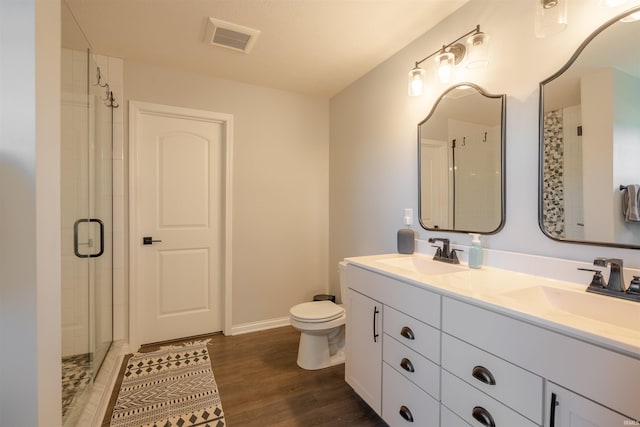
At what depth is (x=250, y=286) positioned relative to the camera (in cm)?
278

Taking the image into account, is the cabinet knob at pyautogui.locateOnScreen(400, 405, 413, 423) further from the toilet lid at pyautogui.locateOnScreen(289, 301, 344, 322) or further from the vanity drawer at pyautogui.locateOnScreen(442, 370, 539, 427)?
the toilet lid at pyautogui.locateOnScreen(289, 301, 344, 322)

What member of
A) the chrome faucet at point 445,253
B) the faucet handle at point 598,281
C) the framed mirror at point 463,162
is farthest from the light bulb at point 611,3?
the chrome faucet at point 445,253

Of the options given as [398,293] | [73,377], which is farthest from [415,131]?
[73,377]

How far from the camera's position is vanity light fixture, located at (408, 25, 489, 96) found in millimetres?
1500

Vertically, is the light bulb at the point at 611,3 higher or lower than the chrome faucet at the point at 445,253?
higher

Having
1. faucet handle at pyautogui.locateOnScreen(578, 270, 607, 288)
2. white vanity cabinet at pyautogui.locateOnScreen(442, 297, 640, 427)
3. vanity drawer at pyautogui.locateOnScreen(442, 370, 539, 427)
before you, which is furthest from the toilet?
faucet handle at pyautogui.locateOnScreen(578, 270, 607, 288)

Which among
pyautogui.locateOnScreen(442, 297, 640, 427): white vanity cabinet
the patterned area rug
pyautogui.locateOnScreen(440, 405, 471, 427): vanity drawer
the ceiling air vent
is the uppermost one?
the ceiling air vent

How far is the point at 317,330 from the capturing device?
2.04 m

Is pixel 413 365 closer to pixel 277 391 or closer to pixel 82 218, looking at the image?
pixel 277 391

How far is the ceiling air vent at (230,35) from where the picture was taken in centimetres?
185

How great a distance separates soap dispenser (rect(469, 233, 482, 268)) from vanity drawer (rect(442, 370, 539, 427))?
0.63 meters

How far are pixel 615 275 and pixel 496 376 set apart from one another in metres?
0.58

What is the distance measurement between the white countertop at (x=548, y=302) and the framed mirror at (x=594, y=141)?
0.77 feet

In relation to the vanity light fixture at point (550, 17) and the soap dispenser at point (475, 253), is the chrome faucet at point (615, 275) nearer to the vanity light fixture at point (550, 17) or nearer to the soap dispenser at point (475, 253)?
the soap dispenser at point (475, 253)
